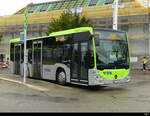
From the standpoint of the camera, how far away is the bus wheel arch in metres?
13.1

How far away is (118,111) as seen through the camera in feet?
23.6

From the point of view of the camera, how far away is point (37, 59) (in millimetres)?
15648

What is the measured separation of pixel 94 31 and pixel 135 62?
59.1ft

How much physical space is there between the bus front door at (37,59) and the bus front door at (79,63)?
3.67 metres

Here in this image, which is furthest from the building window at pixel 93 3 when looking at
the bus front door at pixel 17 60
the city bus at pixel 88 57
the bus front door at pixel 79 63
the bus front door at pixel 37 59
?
the bus front door at pixel 79 63

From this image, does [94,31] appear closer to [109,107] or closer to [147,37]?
[109,107]

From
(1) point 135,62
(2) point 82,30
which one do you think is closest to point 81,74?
(2) point 82,30

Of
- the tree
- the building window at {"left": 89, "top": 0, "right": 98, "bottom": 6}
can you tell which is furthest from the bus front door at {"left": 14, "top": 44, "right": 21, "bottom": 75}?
the building window at {"left": 89, "top": 0, "right": 98, "bottom": 6}

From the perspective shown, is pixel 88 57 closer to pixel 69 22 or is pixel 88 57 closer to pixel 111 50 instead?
pixel 111 50

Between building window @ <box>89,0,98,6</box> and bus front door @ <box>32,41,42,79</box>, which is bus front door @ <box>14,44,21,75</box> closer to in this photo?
bus front door @ <box>32,41,42,79</box>

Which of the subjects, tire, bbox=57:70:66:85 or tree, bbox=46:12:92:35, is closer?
tire, bbox=57:70:66:85

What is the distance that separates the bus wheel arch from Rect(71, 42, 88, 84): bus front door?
925 millimetres

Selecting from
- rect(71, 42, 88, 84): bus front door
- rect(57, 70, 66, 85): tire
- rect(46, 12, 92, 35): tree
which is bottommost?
rect(57, 70, 66, 85): tire

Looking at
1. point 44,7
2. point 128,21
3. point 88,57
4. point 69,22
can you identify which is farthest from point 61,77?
point 44,7
